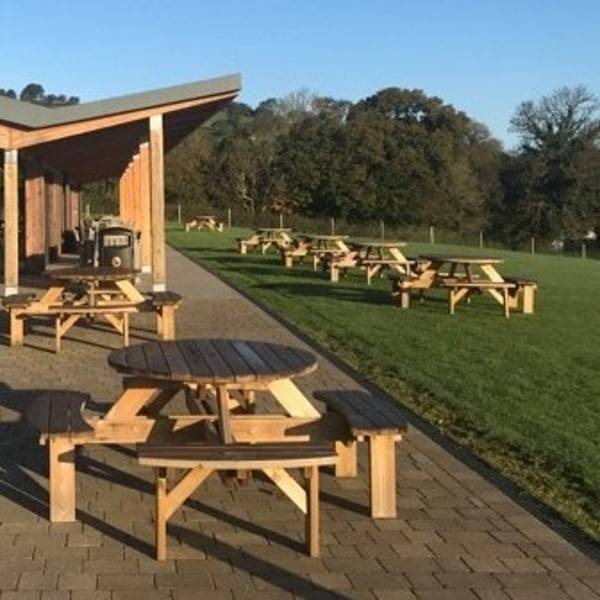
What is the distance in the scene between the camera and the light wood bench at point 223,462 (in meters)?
4.40

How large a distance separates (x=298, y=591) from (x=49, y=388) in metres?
4.88

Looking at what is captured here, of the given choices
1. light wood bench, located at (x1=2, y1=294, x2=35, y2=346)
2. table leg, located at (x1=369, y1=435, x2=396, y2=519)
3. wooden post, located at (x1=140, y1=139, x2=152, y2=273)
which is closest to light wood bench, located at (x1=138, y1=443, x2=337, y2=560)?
table leg, located at (x1=369, y1=435, x2=396, y2=519)

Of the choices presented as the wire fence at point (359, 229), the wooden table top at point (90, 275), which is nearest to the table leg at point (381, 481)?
the wooden table top at point (90, 275)

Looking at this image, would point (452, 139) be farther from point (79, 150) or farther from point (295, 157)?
point (79, 150)

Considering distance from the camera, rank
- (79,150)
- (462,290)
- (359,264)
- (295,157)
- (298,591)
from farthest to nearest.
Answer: (295,157), (359,264), (79,150), (462,290), (298,591)

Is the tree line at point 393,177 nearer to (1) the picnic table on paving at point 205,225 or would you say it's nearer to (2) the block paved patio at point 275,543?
(1) the picnic table on paving at point 205,225

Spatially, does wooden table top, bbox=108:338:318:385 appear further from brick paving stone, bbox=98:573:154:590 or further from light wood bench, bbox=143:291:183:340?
light wood bench, bbox=143:291:183:340

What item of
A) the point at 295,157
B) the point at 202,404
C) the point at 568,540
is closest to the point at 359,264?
the point at 202,404

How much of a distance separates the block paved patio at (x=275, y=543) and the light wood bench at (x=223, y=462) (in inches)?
6.4

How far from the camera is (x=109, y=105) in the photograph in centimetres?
1252

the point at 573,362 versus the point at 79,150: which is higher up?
the point at 79,150

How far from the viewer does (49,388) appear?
28.0 ft

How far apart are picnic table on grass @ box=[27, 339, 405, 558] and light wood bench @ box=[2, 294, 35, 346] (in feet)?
16.9

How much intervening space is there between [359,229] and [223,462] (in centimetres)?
5341
